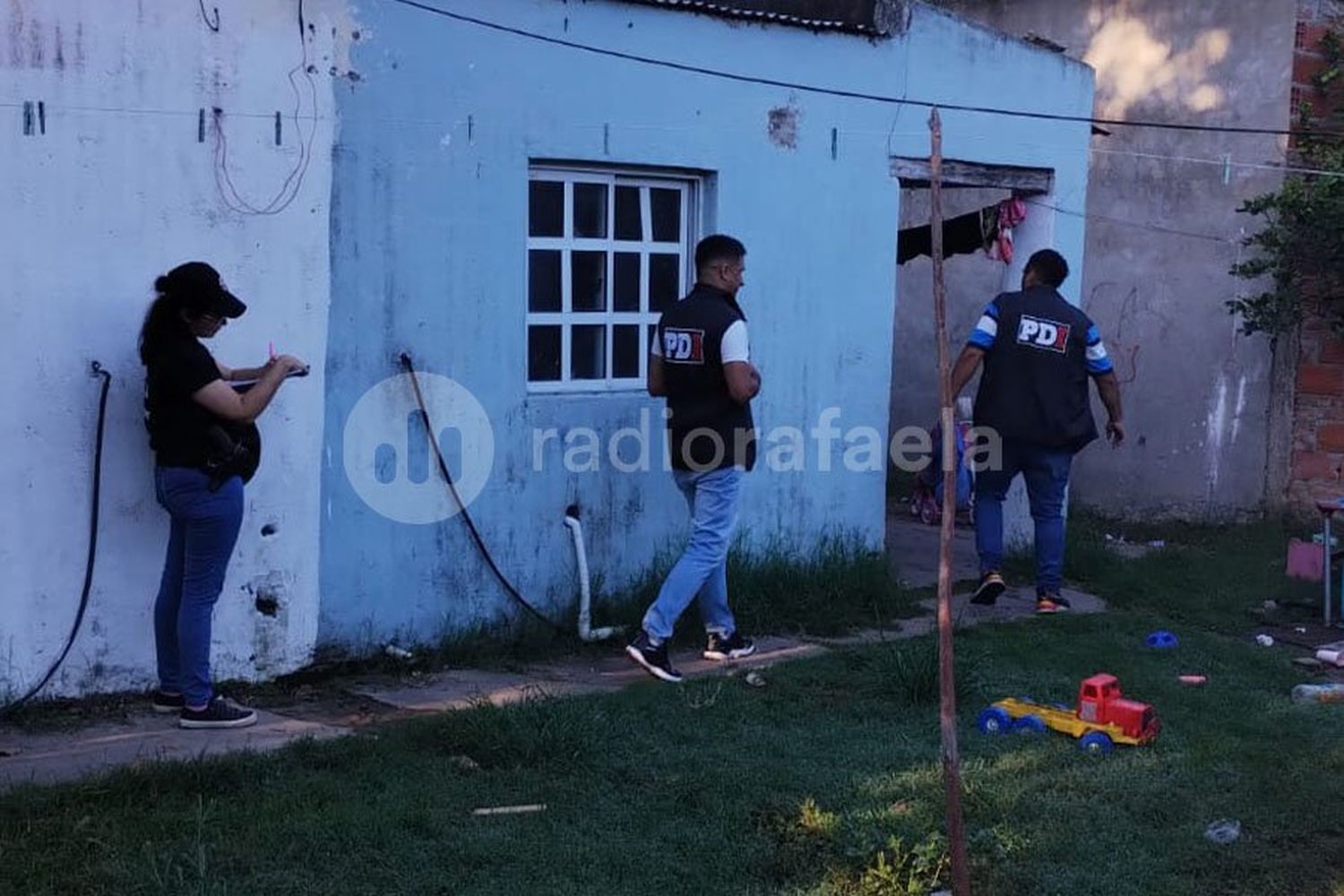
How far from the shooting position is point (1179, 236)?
37.2 ft

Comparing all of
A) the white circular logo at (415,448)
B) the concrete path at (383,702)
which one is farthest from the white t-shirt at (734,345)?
the concrete path at (383,702)

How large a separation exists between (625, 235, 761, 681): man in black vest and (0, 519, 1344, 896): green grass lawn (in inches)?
16.4

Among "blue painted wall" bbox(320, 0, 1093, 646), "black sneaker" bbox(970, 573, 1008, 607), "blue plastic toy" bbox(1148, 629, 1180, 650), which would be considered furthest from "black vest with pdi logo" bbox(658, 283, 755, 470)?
"blue plastic toy" bbox(1148, 629, 1180, 650)

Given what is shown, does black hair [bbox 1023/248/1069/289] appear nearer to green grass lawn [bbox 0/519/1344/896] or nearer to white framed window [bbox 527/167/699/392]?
white framed window [bbox 527/167/699/392]

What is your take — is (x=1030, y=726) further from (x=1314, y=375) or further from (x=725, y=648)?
(x=1314, y=375)

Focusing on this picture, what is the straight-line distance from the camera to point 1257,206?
33.7 ft

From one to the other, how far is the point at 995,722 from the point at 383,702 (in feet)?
7.92

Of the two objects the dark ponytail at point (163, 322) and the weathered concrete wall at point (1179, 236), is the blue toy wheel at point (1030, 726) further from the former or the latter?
the weathered concrete wall at point (1179, 236)

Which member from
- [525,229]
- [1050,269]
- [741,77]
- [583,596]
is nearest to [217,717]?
[583,596]

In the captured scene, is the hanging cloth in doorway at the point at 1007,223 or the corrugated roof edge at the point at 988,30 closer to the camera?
the corrugated roof edge at the point at 988,30

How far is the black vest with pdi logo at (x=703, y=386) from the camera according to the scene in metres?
6.42

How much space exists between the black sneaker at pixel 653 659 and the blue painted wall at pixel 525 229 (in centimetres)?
72

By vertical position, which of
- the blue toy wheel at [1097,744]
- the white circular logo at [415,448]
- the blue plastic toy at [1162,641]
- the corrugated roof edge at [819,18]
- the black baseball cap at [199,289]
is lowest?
the blue plastic toy at [1162,641]

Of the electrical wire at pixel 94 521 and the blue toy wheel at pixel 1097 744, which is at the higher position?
the electrical wire at pixel 94 521
